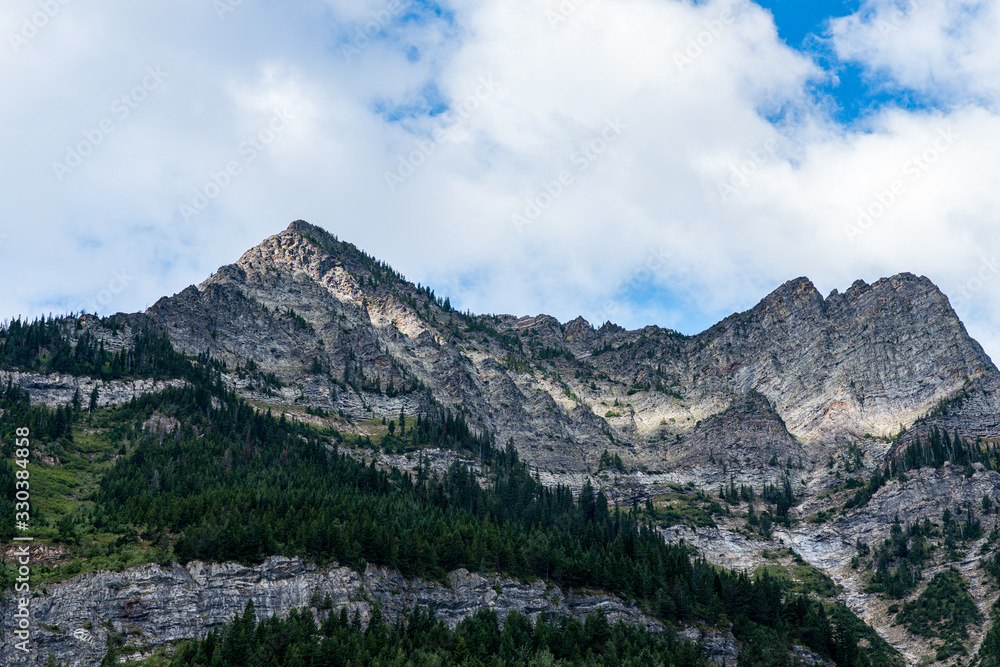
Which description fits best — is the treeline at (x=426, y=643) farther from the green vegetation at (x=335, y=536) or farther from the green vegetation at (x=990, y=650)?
the green vegetation at (x=990, y=650)

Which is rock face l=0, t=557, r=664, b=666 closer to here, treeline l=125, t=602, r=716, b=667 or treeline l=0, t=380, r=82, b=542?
treeline l=125, t=602, r=716, b=667

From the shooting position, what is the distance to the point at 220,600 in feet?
453

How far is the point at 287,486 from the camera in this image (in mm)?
181750

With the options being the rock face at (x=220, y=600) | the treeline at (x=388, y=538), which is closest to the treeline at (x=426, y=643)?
the rock face at (x=220, y=600)

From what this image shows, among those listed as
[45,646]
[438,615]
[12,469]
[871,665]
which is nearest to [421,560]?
[438,615]

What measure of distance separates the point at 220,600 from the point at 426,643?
34350mm

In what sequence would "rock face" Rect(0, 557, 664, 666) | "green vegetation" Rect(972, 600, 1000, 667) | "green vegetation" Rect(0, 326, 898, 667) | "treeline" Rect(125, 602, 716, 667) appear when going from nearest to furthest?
"treeline" Rect(125, 602, 716, 667) → "rock face" Rect(0, 557, 664, 666) → "green vegetation" Rect(0, 326, 898, 667) → "green vegetation" Rect(972, 600, 1000, 667)

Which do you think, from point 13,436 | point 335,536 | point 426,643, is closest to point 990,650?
point 426,643

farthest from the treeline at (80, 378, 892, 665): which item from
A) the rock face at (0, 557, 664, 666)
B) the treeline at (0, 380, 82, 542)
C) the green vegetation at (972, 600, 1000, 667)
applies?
the green vegetation at (972, 600, 1000, 667)

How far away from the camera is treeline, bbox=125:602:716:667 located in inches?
4783

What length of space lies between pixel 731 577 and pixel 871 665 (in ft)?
110

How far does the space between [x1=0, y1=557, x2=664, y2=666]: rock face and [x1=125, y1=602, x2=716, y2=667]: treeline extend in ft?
12.1

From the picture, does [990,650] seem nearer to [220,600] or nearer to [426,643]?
[426,643]

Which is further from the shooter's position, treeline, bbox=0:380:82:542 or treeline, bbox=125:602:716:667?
treeline, bbox=0:380:82:542
